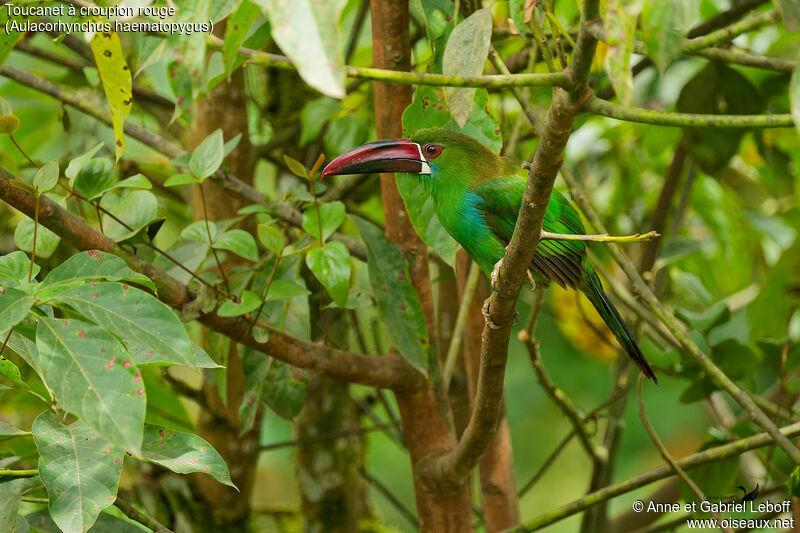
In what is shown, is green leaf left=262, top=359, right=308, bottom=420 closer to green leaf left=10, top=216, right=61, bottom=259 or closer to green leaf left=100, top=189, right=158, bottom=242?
green leaf left=100, top=189, right=158, bottom=242

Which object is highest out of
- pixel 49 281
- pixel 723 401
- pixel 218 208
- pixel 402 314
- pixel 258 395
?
pixel 218 208

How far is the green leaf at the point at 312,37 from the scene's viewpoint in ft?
2.55

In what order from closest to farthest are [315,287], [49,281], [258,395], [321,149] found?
[49,281]
[258,395]
[315,287]
[321,149]

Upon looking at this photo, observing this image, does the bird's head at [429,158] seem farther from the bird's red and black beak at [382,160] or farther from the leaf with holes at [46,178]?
the leaf with holes at [46,178]

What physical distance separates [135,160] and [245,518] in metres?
1.37

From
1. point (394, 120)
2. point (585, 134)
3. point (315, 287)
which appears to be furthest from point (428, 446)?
point (585, 134)

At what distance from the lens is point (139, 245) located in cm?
209

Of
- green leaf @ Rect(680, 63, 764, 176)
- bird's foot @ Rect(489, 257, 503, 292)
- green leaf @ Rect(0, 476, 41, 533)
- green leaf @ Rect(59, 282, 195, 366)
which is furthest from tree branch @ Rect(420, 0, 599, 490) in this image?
green leaf @ Rect(680, 63, 764, 176)

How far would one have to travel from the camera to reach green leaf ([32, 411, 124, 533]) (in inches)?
49.8

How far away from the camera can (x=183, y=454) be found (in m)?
1.44

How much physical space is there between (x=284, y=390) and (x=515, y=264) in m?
1.03

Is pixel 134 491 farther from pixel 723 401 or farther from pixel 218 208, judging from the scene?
pixel 723 401

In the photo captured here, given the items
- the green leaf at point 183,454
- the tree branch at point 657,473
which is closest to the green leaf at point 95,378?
the green leaf at point 183,454

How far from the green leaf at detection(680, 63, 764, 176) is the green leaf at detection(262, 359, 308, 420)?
5.03 feet
